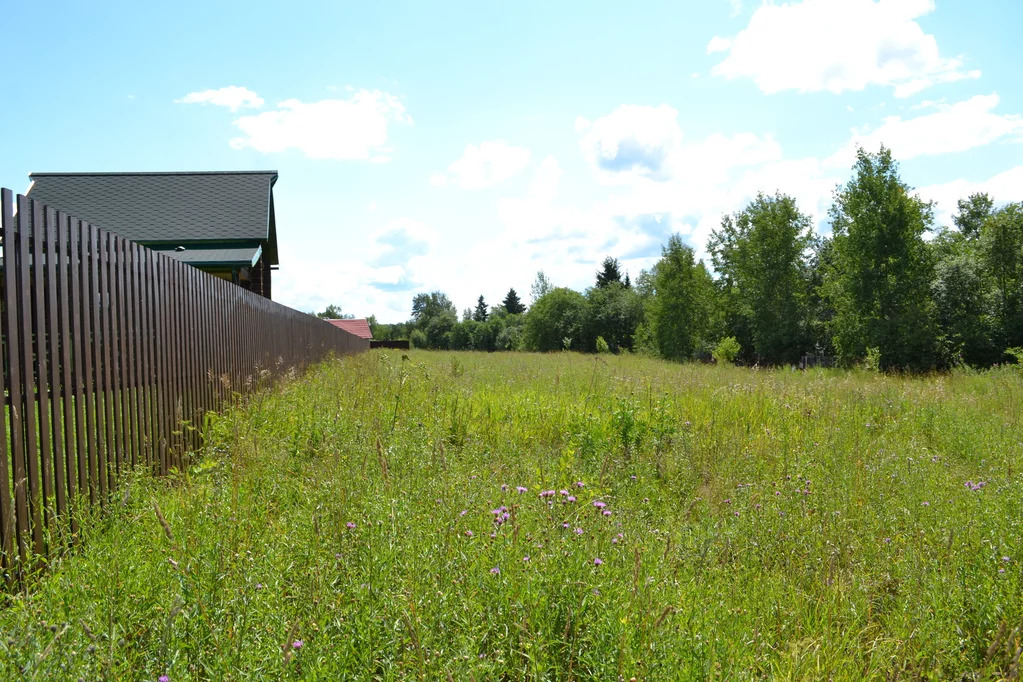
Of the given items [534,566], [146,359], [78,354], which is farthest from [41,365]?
[534,566]

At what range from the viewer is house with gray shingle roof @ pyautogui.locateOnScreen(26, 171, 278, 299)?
55.1ft

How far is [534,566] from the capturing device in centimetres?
272

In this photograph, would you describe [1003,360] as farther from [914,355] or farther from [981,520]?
[981,520]

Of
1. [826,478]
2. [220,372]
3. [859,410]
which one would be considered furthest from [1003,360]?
[220,372]

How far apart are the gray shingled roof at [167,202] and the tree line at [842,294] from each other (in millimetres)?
17460

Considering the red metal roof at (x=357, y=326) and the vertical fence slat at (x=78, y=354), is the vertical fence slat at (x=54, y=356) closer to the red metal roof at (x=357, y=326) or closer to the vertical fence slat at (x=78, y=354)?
the vertical fence slat at (x=78, y=354)

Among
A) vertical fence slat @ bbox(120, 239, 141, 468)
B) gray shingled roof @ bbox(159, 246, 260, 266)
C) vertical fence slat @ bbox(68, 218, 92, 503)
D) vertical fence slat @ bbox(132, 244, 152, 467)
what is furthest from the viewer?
gray shingled roof @ bbox(159, 246, 260, 266)

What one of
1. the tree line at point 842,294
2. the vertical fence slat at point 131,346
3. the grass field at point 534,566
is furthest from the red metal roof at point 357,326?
the vertical fence slat at point 131,346

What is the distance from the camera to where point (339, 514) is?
3.58 m

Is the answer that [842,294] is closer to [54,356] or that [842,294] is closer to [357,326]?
[54,356]

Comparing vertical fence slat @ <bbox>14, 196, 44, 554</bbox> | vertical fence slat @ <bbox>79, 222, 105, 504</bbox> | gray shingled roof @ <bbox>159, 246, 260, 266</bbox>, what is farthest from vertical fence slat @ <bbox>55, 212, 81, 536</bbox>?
gray shingled roof @ <bbox>159, 246, 260, 266</bbox>

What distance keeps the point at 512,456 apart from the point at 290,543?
111 inches

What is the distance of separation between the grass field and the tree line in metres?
11.8

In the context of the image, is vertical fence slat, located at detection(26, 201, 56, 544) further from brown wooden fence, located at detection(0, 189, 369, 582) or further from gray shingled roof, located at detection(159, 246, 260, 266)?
gray shingled roof, located at detection(159, 246, 260, 266)
